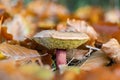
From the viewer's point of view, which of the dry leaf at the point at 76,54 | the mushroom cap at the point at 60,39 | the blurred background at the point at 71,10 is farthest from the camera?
the blurred background at the point at 71,10

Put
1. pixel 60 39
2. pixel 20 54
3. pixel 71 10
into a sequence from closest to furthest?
pixel 60 39, pixel 20 54, pixel 71 10

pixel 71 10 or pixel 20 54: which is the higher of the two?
pixel 20 54

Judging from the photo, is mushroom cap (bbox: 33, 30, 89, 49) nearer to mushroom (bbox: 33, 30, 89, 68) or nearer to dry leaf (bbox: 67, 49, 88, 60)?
mushroom (bbox: 33, 30, 89, 68)

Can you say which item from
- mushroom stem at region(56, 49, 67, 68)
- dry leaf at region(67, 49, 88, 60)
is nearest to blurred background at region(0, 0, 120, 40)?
dry leaf at region(67, 49, 88, 60)

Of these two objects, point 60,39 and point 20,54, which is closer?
point 60,39

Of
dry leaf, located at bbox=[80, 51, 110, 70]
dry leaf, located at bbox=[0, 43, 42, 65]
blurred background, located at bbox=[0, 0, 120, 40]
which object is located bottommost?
blurred background, located at bbox=[0, 0, 120, 40]

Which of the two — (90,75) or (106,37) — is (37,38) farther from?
(106,37)

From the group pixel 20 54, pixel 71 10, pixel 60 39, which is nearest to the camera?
pixel 60 39

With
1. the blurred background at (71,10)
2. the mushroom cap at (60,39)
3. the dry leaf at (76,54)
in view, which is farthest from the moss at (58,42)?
the blurred background at (71,10)

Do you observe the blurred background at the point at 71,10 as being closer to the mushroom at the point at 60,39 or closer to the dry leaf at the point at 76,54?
the dry leaf at the point at 76,54

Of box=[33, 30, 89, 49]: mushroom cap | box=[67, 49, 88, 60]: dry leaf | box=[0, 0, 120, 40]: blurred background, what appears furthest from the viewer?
box=[0, 0, 120, 40]: blurred background

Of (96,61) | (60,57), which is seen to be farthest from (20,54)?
(96,61)

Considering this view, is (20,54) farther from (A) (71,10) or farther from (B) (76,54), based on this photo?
(A) (71,10)
